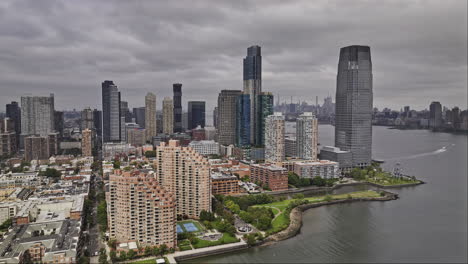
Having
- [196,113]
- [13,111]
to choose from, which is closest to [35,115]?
[13,111]

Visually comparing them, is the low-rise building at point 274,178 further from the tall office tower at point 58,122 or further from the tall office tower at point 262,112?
the tall office tower at point 58,122

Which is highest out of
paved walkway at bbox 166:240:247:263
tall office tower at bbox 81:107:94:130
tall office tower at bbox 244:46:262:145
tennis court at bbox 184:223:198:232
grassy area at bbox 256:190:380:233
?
tall office tower at bbox 244:46:262:145

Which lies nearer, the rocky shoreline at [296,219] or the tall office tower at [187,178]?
the rocky shoreline at [296,219]

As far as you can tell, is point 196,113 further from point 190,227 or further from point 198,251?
point 198,251

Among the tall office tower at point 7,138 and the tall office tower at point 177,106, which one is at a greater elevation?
the tall office tower at point 177,106

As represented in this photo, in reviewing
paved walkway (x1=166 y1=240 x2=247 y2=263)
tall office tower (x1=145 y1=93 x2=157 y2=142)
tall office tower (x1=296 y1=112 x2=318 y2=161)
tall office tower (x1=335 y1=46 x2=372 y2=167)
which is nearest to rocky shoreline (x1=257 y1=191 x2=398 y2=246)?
paved walkway (x1=166 y1=240 x2=247 y2=263)

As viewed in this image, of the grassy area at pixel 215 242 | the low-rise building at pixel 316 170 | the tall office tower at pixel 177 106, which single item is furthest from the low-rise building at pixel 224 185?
the tall office tower at pixel 177 106

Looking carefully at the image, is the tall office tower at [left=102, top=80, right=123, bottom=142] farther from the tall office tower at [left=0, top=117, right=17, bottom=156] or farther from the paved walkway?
the paved walkway
